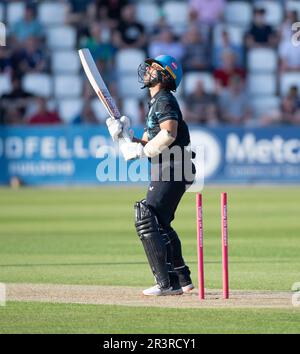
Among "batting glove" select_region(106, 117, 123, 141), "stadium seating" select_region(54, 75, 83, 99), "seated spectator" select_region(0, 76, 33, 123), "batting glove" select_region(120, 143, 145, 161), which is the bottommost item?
"batting glove" select_region(120, 143, 145, 161)

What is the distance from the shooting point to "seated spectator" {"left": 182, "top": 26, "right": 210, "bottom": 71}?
27297mm

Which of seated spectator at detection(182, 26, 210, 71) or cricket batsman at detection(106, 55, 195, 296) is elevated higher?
seated spectator at detection(182, 26, 210, 71)

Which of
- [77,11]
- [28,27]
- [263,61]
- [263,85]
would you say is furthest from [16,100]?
[263,61]

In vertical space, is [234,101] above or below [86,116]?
above

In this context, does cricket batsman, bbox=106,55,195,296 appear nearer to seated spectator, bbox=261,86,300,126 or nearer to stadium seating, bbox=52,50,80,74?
seated spectator, bbox=261,86,300,126

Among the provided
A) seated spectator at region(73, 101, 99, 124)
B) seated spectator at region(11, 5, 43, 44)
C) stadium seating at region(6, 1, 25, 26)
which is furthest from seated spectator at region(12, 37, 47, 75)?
seated spectator at region(73, 101, 99, 124)

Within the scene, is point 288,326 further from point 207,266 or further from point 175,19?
point 175,19

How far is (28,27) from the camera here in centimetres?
2827

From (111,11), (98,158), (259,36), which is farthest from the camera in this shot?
(111,11)

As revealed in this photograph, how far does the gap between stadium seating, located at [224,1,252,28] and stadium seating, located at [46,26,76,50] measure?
4150 millimetres

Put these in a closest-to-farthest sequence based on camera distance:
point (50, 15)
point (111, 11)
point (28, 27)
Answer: point (111, 11), point (28, 27), point (50, 15)

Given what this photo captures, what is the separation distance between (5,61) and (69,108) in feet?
7.04

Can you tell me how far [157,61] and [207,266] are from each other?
131 inches

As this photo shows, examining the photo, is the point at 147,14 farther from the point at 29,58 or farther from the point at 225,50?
the point at 29,58
